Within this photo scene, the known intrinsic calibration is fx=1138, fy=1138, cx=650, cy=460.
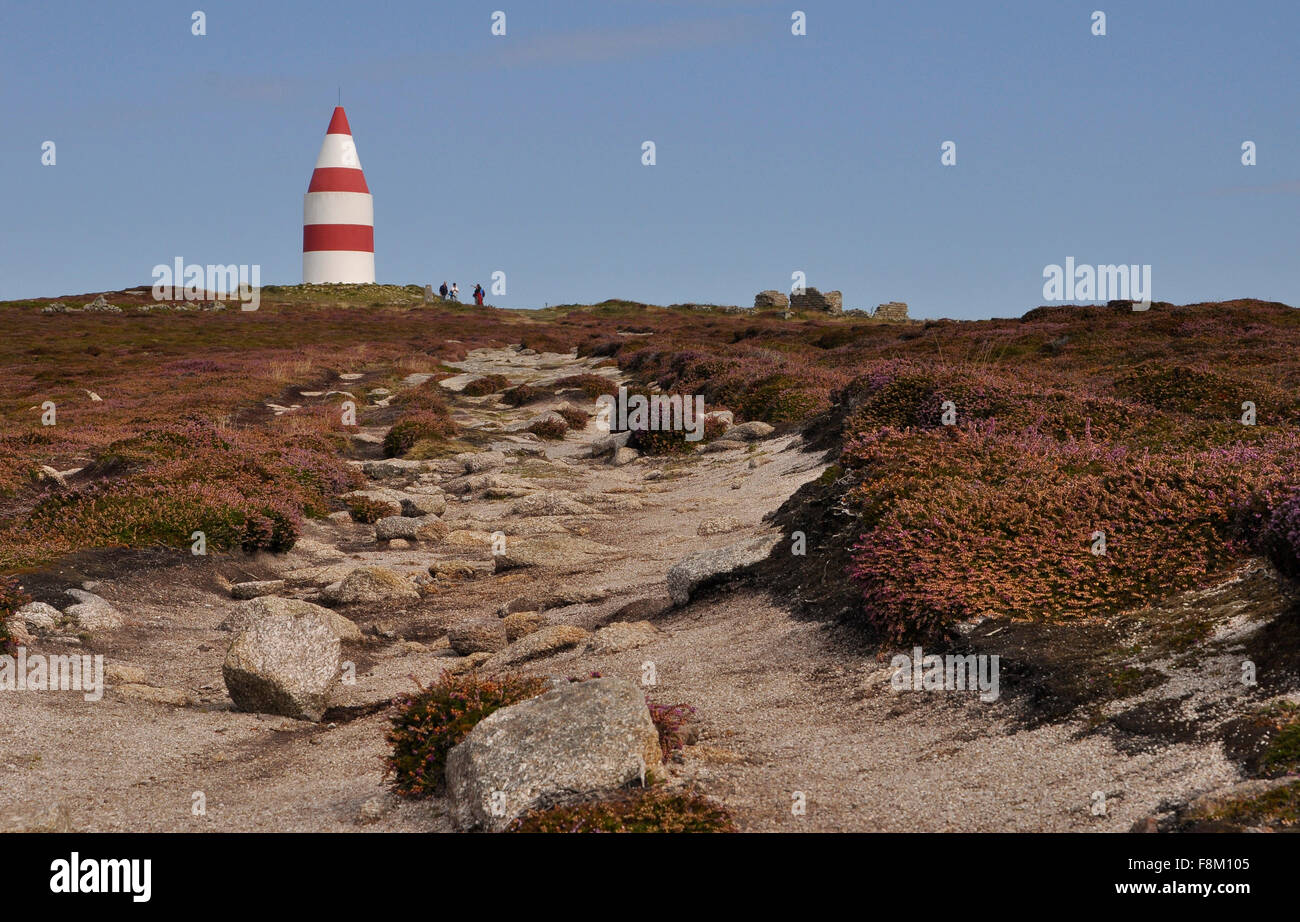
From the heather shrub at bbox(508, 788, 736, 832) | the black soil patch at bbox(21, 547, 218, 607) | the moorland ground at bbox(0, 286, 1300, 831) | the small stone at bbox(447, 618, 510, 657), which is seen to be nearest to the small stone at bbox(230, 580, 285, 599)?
the moorland ground at bbox(0, 286, 1300, 831)

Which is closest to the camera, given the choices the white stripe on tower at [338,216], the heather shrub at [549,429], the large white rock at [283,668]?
the large white rock at [283,668]

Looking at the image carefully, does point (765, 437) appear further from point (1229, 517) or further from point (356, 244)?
point (356, 244)

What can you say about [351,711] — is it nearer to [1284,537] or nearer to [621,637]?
[621,637]

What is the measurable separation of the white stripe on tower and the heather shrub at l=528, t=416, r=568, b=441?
74.9 metres

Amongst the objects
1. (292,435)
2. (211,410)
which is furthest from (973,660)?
(211,410)

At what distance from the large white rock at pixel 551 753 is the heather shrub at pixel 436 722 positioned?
1.56 feet

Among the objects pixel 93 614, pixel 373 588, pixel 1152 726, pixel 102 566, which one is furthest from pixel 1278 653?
pixel 102 566

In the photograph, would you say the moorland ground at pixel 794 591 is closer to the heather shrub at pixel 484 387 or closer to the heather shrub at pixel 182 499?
the heather shrub at pixel 182 499

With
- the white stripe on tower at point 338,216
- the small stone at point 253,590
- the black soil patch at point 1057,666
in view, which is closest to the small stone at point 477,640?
the small stone at point 253,590

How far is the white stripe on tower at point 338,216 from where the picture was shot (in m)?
101

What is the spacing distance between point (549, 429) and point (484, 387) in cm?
1230

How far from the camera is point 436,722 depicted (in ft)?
28.8

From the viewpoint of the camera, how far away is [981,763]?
305 inches
